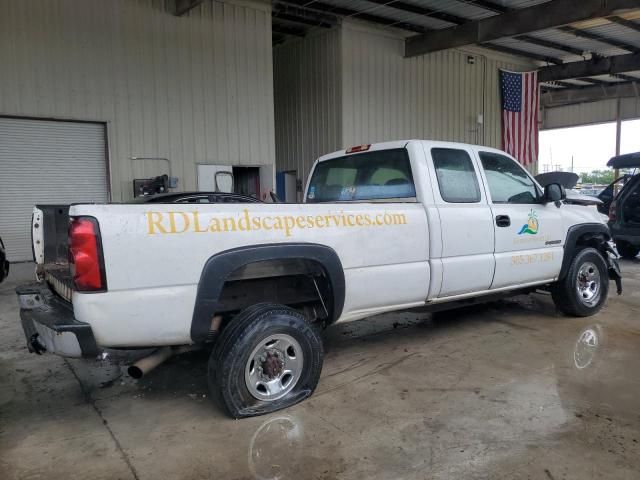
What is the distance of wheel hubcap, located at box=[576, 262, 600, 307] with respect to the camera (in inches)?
232

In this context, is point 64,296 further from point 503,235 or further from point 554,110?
point 554,110

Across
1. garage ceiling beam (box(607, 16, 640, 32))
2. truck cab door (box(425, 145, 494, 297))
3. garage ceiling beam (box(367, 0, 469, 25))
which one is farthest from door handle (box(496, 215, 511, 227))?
garage ceiling beam (box(607, 16, 640, 32))

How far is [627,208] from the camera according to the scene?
10.6m

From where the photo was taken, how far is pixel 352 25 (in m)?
13.2

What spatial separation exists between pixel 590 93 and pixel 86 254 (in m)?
23.2

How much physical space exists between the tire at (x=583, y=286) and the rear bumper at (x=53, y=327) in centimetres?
497

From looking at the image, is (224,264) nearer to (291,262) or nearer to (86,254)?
(291,262)

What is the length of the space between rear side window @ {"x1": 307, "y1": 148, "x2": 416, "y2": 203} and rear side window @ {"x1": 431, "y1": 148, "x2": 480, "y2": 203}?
302 millimetres

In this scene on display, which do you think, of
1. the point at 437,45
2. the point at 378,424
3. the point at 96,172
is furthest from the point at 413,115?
the point at 378,424

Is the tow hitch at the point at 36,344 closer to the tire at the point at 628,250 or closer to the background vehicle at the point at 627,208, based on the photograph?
the background vehicle at the point at 627,208

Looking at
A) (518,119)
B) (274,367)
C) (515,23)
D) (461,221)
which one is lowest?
(274,367)

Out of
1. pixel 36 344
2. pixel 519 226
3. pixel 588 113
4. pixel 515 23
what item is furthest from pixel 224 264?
pixel 588 113

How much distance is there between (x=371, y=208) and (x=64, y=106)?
26.4 feet

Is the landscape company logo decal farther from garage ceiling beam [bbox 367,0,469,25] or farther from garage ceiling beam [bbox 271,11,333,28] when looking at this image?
garage ceiling beam [bbox 271,11,333,28]
